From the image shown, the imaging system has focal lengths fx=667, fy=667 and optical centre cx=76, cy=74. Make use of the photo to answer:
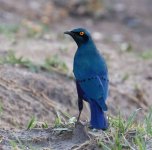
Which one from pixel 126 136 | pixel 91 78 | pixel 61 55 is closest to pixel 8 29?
pixel 61 55

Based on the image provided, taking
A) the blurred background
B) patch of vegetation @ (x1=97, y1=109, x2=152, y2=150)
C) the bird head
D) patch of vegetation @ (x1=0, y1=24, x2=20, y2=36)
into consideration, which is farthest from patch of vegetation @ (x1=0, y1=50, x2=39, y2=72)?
patch of vegetation @ (x1=97, y1=109, x2=152, y2=150)

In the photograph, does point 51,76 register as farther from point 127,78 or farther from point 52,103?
point 127,78

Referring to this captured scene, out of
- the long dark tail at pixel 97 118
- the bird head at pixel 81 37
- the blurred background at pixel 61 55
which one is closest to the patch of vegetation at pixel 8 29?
the blurred background at pixel 61 55

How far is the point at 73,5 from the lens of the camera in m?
13.2

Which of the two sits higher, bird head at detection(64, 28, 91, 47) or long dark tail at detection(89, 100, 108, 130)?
bird head at detection(64, 28, 91, 47)

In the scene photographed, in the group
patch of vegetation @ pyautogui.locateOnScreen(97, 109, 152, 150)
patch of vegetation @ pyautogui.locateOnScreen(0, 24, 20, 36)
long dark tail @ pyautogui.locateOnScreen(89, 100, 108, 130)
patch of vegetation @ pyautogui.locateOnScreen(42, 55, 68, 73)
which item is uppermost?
patch of vegetation @ pyautogui.locateOnScreen(0, 24, 20, 36)

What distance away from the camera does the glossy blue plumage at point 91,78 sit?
4573 millimetres

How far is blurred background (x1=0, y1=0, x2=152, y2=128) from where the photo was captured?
6699 mm

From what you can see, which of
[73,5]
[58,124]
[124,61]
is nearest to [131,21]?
[73,5]

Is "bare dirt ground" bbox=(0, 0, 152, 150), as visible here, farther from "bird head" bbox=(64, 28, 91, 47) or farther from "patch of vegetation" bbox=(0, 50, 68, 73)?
"bird head" bbox=(64, 28, 91, 47)

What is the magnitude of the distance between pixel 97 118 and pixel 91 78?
33cm

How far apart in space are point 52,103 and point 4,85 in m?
0.58

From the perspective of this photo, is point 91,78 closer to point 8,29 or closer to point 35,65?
point 35,65

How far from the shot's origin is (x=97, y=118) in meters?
4.55
